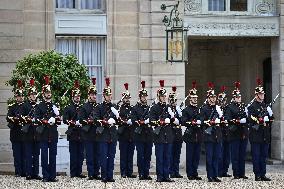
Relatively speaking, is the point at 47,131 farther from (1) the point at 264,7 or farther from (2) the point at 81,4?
(1) the point at 264,7

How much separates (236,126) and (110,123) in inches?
109

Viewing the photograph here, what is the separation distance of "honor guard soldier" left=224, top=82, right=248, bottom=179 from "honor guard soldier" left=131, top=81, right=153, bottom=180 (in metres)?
1.70

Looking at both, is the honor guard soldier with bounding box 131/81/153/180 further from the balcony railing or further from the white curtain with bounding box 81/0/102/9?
the balcony railing

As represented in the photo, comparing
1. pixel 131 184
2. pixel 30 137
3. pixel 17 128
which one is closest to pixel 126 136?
pixel 131 184

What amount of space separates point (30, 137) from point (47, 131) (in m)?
0.57

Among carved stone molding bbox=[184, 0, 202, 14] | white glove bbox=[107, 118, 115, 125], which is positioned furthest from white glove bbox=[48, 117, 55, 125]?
carved stone molding bbox=[184, 0, 202, 14]

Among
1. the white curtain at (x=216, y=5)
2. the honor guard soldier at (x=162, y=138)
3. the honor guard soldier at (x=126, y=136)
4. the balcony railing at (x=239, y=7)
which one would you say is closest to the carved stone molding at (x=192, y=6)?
the balcony railing at (x=239, y=7)

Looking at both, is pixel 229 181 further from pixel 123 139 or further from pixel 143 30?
pixel 143 30

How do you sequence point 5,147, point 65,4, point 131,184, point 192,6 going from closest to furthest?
1. point 131,184
2. point 5,147
3. point 65,4
4. point 192,6

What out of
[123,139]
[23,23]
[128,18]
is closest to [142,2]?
[128,18]

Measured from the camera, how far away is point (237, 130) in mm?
17609

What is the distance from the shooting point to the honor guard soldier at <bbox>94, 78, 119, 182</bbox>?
655 inches

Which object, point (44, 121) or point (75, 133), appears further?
point (75, 133)

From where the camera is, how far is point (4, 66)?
2081 cm
